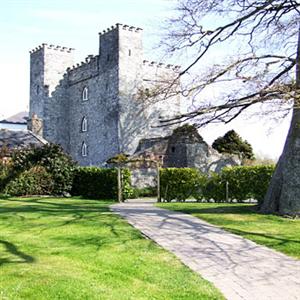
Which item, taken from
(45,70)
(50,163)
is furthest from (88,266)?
(45,70)

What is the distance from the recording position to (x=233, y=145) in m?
39.5

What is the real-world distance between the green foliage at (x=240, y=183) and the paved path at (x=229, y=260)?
8.93 m

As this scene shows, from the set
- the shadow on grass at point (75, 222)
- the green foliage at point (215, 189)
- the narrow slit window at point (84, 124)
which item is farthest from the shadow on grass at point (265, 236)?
the narrow slit window at point (84, 124)

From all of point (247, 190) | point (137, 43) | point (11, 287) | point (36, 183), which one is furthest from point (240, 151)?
point (11, 287)

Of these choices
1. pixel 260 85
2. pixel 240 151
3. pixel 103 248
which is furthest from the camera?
pixel 240 151

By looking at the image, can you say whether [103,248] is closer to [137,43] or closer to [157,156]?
[157,156]

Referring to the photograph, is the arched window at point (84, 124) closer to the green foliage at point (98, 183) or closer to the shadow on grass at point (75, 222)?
the green foliage at point (98, 183)

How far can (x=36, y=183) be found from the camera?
21.7m

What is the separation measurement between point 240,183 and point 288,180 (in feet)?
21.2

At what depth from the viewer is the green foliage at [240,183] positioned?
67.1ft

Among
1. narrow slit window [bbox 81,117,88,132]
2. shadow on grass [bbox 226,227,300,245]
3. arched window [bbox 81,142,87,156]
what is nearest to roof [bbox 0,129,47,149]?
arched window [bbox 81,142,87,156]

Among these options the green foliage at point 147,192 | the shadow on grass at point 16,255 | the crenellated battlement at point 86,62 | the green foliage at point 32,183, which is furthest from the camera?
the crenellated battlement at point 86,62

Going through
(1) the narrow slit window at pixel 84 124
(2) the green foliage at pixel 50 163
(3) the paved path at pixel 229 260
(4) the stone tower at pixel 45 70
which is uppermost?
(4) the stone tower at pixel 45 70

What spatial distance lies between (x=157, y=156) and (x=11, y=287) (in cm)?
2867
